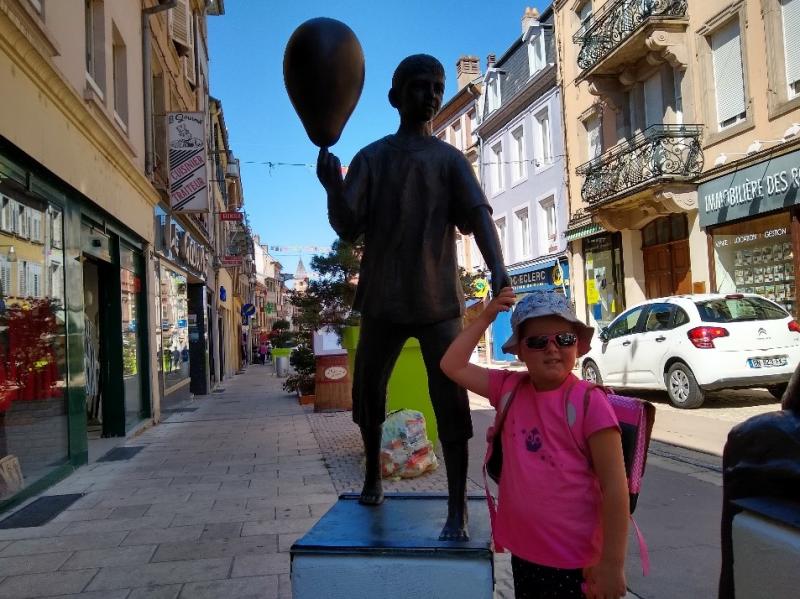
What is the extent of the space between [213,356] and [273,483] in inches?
618

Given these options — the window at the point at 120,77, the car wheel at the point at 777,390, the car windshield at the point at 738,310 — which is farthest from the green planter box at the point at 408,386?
the window at the point at 120,77

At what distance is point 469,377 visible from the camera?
2.31 m

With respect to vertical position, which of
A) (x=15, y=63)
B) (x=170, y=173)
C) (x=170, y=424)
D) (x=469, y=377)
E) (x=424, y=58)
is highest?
(x=170, y=173)

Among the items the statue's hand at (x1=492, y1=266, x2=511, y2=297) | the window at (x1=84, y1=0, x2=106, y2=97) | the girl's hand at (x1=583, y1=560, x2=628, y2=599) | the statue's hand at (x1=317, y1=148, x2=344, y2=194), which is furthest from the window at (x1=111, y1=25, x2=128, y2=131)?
the girl's hand at (x1=583, y1=560, x2=628, y2=599)

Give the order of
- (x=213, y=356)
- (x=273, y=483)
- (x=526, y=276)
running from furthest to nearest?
1. (x=526, y=276)
2. (x=213, y=356)
3. (x=273, y=483)

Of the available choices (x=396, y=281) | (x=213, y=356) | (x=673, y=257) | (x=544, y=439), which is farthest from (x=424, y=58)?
(x=213, y=356)

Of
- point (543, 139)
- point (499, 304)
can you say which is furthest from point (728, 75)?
point (499, 304)

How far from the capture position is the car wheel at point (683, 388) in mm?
8945

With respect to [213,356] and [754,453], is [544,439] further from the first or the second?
[213,356]

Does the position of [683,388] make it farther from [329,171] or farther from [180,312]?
[180,312]

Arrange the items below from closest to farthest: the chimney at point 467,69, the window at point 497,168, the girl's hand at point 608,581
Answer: the girl's hand at point 608,581, the window at point 497,168, the chimney at point 467,69

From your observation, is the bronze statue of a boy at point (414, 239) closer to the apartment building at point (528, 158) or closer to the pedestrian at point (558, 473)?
the pedestrian at point (558, 473)

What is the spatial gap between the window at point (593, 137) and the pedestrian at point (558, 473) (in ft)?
60.2

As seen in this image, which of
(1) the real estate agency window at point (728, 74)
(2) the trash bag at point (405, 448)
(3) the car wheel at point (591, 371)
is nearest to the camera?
(2) the trash bag at point (405, 448)
